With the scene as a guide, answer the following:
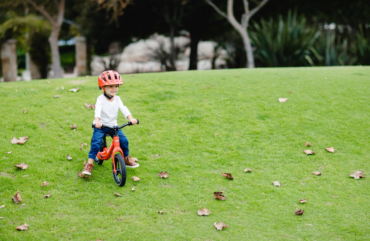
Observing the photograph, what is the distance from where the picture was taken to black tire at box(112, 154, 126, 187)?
15.3ft

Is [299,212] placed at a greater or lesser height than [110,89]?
lesser

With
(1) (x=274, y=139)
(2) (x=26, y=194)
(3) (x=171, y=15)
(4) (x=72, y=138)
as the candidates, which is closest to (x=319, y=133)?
(1) (x=274, y=139)

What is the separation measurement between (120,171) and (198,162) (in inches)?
58.3

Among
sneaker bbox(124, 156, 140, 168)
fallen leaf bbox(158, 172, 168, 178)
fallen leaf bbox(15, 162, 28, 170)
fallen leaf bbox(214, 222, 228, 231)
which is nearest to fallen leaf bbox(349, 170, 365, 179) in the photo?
fallen leaf bbox(214, 222, 228, 231)

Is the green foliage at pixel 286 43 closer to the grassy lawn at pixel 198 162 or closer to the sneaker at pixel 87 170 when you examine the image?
the grassy lawn at pixel 198 162

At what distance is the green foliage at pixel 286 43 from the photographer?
13.8 meters

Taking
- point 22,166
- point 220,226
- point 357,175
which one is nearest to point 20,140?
point 22,166

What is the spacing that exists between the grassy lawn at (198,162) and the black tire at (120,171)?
0.41 feet

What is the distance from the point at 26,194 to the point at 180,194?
6.84 feet

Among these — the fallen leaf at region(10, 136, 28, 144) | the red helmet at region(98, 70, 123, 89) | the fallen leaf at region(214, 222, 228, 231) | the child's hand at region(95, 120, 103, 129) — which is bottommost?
the fallen leaf at region(214, 222, 228, 231)

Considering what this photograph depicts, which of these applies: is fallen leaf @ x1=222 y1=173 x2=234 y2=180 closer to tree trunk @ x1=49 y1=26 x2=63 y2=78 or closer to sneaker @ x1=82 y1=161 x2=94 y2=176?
sneaker @ x1=82 y1=161 x2=94 y2=176

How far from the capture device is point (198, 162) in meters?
5.73

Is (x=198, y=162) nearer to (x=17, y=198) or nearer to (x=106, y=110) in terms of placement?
(x=106, y=110)

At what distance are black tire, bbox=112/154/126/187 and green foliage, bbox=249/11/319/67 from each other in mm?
10773
